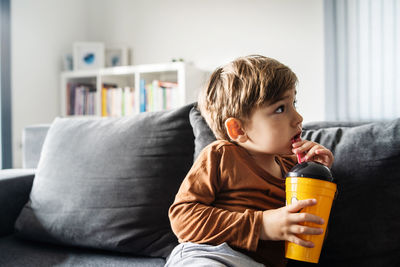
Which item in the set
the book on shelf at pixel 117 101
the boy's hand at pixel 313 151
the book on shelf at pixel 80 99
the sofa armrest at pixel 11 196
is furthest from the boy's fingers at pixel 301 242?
the book on shelf at pixel 80 99

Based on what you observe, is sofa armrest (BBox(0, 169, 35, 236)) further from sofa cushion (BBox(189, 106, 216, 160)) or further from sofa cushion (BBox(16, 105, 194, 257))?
sofa cushion (BBox(189, 106, 216, 160))

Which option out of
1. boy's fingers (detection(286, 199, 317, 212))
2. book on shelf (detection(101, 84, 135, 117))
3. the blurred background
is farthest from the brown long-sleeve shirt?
book on shelf (detection(101, 84, 135, 117))

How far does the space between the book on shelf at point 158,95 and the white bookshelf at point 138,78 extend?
27 mm

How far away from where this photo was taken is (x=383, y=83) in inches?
110

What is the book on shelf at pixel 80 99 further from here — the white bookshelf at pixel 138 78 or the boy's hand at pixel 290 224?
the boy's hand at pixel 290 224

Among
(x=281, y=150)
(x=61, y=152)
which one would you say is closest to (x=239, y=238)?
(x=281, y=150)

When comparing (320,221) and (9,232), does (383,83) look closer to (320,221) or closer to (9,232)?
(320,221)

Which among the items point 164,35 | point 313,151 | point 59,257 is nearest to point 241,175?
point 313,151

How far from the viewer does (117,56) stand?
3805 mm

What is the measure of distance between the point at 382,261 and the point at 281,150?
384mm

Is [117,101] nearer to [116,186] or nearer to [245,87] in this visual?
[116,186]

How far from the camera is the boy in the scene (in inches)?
32.9

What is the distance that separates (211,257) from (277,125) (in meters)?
0.35

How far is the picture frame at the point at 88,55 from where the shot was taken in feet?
12.0
